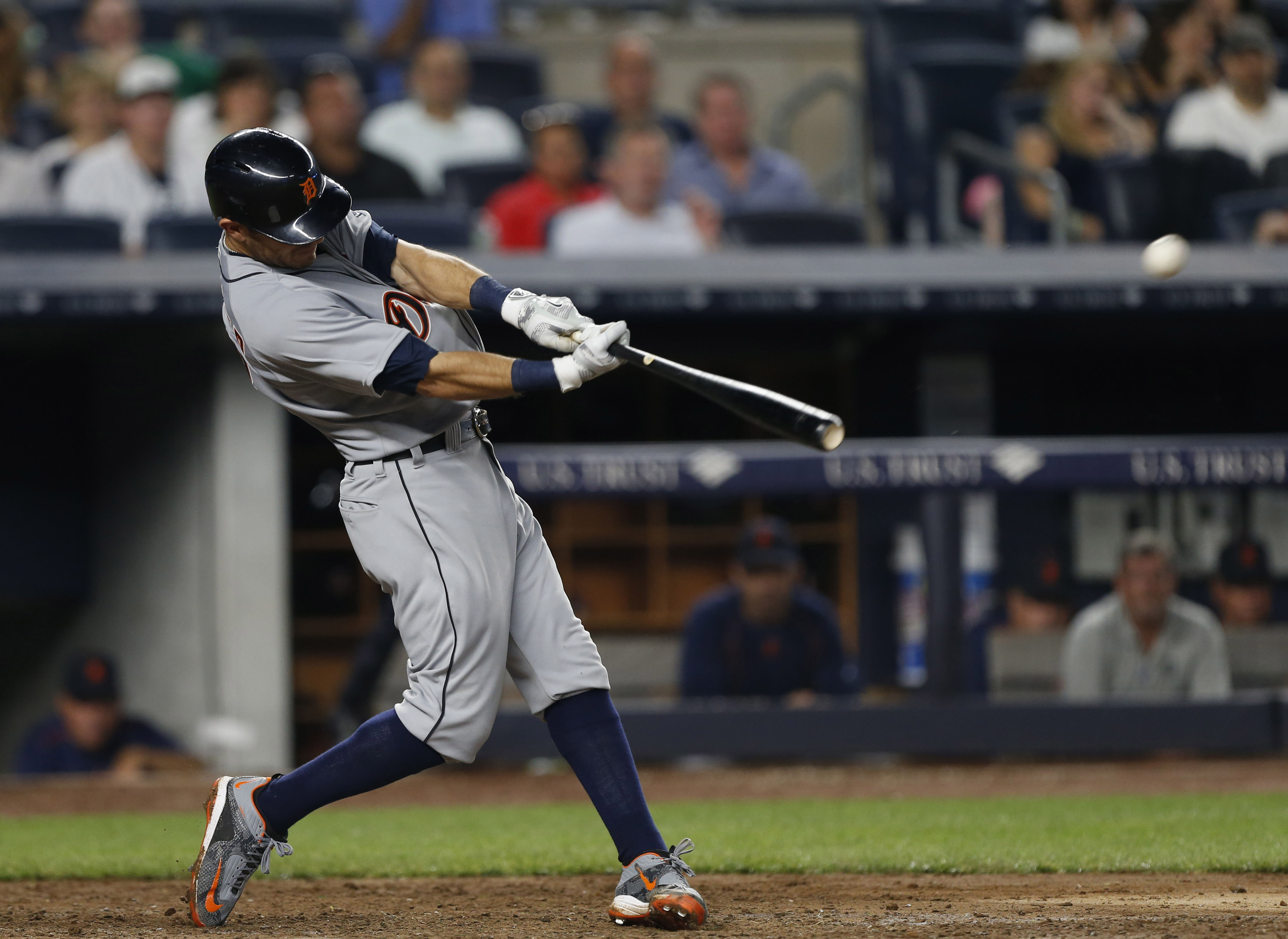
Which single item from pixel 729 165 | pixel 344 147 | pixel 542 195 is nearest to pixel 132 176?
pixel 344 147

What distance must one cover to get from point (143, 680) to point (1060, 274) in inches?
160

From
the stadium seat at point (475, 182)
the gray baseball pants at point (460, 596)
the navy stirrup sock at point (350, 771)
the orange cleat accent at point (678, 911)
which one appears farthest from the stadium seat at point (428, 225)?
the orange cleat accent at point (678, 911)

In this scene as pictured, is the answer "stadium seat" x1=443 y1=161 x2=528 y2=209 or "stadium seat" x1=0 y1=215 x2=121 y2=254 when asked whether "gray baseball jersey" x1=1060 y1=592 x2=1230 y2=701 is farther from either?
"stadium seat" x1=0 y1=215 x2=121 y2=254

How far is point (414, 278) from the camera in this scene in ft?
9.87

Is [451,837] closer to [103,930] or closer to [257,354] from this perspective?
[103,930]

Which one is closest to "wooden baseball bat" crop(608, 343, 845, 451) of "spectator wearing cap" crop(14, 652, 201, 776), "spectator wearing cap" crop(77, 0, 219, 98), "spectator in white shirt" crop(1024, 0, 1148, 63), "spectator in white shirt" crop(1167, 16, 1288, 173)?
"spectator wearing cap" crop(14, 652, 201, 776)

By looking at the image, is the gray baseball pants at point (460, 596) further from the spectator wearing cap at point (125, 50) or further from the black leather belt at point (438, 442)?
the spectator wearing cap at point (125, 50)

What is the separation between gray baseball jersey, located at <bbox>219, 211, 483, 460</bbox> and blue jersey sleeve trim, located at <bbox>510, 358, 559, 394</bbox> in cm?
21

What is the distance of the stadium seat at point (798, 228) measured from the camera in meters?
6.63

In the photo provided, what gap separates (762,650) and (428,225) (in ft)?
6.81

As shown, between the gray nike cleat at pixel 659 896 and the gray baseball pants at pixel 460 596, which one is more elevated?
the gray baseball pants at pixel 460 596

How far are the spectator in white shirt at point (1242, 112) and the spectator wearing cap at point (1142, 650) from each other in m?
2.36

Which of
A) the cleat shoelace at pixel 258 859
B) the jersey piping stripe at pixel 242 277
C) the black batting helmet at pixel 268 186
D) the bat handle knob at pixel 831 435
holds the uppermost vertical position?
the black batting helmet at pixel 268 186

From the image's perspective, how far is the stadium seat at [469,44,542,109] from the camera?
8422mm
